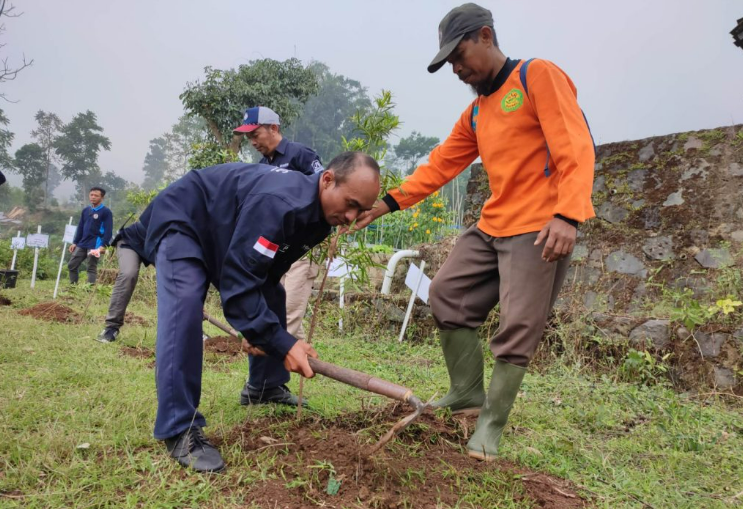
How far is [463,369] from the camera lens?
3020 mm

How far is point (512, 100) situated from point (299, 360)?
1.62 metres

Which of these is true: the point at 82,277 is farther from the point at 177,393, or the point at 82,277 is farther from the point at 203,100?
the point at 177,393

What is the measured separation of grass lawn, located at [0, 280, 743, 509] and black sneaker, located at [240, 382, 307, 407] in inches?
3.2

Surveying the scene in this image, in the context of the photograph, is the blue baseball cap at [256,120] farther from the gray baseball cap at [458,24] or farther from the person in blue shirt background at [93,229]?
the person in blue shirt background at [93,229]

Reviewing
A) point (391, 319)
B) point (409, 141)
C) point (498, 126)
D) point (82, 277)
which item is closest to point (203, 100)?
point (82, 277)

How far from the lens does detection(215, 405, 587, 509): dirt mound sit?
2.06 m

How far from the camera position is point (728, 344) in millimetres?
3969

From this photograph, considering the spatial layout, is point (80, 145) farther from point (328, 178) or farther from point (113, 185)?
point (328, 178)

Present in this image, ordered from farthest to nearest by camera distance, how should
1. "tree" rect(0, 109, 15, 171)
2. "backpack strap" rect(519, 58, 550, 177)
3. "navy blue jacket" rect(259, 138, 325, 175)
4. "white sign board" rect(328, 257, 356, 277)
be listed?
"tree" rect(0, 109, 15, 171) → "navy blue jacket" rect(259, 138, 325, 175) → "white sign board" rect(328, 257, 356, 277) → "backpack strap" rect(519, 58, 550, 177)

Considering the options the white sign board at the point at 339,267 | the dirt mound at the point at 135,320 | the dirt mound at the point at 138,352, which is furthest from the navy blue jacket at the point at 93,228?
the white sign board at the point at 339,267

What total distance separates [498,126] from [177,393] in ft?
6.53

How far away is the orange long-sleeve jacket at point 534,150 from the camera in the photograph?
7.90 ft

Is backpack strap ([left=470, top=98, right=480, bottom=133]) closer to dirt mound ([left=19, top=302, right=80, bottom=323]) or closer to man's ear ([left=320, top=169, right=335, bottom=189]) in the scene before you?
man's ear ([left=320, top=169, right=335, bottom=189])

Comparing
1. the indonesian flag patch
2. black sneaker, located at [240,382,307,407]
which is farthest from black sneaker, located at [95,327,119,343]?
the indonesian flag patch
